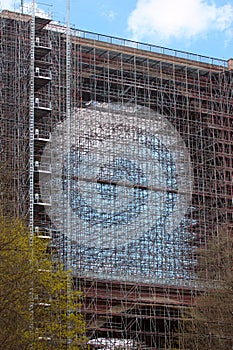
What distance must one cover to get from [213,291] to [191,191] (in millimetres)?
11190

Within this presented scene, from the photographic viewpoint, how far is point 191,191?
163ft

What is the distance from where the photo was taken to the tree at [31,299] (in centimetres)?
2622

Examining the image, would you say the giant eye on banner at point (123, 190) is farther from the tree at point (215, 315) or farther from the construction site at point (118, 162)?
the tree at point (215, 315)

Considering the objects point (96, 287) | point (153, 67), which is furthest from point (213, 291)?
point (153, 67)

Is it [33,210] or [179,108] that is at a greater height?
[179,108]

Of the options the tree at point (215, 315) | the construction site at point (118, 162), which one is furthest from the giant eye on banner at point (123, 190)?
the tree at point (215, 315)

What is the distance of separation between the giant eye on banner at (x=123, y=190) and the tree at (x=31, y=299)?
36.7 ft

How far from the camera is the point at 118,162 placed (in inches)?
A: 1895

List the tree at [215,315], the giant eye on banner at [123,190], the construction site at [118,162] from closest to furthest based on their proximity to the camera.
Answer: the tree at [215,315], the construction site at [118,162], the giant eye on banner at [123,190]

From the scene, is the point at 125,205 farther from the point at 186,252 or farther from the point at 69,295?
the point at 69,295

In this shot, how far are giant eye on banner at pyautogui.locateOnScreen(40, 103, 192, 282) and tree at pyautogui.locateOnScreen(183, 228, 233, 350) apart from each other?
451cm

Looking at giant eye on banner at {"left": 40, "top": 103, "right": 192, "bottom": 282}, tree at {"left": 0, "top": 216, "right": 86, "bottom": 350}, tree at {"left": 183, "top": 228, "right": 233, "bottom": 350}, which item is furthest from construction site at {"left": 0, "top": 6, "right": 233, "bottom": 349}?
tree at {"left": 0, "top": 216, "right": 86, "bottom": 350}

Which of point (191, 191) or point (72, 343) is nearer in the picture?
point (72, 343)

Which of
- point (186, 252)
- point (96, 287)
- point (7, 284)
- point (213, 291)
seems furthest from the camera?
point (186, 252)
